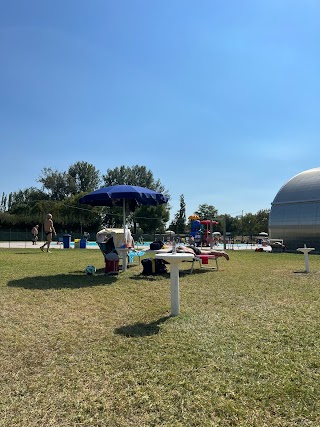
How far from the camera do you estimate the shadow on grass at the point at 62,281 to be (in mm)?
7129

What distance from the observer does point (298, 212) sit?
29.4m

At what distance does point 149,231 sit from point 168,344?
188 ft

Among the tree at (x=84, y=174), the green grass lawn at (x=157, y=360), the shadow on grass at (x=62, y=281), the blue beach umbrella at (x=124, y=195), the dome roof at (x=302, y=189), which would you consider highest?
the tree at (x=84, y=174)

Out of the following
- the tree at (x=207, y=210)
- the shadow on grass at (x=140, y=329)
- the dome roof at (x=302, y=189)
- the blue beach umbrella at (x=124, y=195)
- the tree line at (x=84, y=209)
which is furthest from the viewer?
the tree at (x=207, y=210)

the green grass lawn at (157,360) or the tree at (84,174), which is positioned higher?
the tree at (84,174)

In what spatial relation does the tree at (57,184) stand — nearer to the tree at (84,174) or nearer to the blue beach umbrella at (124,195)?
the tree at (84,174)

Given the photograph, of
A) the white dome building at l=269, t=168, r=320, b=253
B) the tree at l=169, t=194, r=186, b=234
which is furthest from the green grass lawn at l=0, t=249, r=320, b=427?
the tree at l=169, t=194, r=186, b=234

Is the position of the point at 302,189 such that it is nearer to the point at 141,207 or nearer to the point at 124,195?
the point at 124,195

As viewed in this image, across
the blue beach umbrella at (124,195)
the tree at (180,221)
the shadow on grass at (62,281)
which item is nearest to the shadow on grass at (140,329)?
the shadow on grass at (62,281)

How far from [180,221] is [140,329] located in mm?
69143

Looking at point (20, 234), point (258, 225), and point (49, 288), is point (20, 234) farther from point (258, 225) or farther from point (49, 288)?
point (258, 225)

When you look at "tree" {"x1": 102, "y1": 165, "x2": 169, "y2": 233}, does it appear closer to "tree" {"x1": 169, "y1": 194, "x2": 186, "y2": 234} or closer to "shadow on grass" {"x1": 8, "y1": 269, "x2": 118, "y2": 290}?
"tree" {"x1": 169, "y1": 194, "x2": 186, "y2": 234}

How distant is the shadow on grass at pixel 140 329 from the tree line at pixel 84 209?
45.5 m

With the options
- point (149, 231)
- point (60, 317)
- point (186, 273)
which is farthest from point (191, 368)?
point (149, 231)
